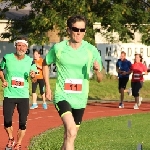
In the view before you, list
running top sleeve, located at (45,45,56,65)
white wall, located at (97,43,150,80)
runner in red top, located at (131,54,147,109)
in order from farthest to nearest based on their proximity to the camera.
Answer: white wall, located at (97,43,150,80)
runner in red top, located at (131,54,147,109)
running top sleeve, located at (45,45,56,65)

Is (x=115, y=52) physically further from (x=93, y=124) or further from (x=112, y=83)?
(x=93, y=124)

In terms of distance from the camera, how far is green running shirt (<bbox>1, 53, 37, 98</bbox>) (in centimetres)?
1402

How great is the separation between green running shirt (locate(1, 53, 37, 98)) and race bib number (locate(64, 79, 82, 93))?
3.20m

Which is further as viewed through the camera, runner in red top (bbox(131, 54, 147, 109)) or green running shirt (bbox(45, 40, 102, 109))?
runner in red top (bbox(131, 54, 147, 109))

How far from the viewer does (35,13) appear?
40312 mm

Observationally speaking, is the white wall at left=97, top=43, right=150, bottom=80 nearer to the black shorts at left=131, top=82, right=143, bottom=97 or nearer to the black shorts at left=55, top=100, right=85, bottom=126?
the black shorts at left=131, top=82, right=143, bottom=97

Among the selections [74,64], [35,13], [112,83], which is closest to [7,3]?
[35,13]

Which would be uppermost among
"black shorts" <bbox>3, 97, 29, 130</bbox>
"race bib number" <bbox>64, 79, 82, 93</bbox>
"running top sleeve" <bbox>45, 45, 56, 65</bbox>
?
"running top sleeve" <bbox>45, 45, 56, 65</bbox>

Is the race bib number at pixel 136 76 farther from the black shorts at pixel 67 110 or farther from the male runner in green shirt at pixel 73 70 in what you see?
the black shorts at pixel 67 110

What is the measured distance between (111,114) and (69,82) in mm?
13224

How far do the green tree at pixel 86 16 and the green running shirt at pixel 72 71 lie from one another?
25.8m

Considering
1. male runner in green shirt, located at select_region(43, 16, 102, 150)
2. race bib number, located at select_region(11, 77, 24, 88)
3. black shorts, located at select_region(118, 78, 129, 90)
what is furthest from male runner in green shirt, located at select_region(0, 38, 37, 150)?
black shorts, located at select_region(118, 78, 129, 90)

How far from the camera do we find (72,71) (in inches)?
425

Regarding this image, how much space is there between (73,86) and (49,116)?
11686 mm
